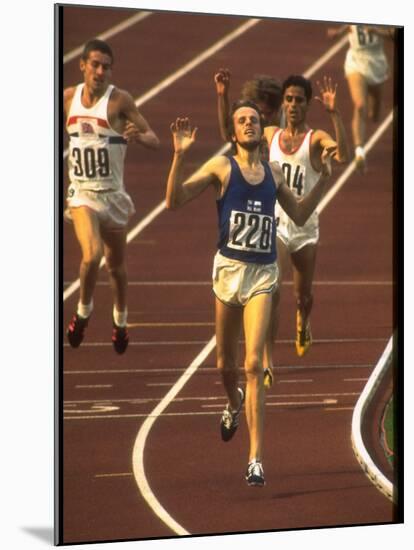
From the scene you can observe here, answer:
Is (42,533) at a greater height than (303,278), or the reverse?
(303,278)

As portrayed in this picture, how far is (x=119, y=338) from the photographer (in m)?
9.25

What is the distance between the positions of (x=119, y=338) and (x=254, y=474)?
105 cm

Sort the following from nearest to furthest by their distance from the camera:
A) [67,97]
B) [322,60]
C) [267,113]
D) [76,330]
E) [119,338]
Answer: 1. [67,97]
2. [76,330]
3. [119,338]
4. [267,113]
5. [322,60]

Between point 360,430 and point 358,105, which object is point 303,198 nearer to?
point 358,105

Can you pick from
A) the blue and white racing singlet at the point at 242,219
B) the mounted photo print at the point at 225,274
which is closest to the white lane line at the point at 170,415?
the mounted photo print at the point at 225,274

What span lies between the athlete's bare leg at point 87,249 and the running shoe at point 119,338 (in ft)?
0.71

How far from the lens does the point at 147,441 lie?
9.23m

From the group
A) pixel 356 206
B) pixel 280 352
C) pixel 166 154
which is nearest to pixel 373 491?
pixel 280 352

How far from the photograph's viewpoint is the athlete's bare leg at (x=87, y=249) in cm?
914

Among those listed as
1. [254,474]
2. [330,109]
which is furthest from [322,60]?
[254,474]

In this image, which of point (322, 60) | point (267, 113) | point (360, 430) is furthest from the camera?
point (360, 430)

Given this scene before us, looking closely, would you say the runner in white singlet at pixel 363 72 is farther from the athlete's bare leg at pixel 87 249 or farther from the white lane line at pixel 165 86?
the athlete's bare leg at pixel 87 249

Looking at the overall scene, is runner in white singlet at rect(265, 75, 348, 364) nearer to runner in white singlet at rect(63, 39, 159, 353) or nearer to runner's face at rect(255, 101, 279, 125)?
runner's face at rect(255, 101, 279, 125)

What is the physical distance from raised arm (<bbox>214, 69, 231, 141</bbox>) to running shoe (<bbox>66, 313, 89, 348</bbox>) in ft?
4.12
